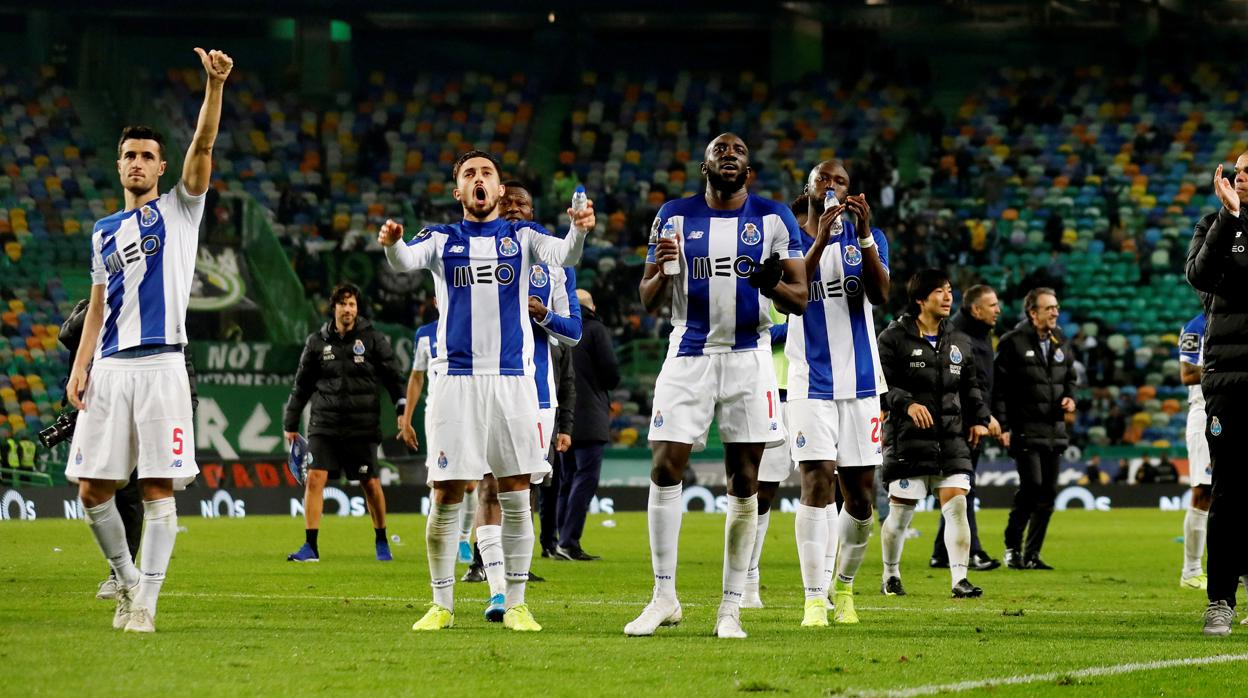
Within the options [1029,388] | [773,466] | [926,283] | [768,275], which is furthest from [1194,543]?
[768,275]

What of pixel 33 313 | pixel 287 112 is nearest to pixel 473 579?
pixel 33 313

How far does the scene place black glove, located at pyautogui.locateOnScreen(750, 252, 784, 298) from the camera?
8188 mm

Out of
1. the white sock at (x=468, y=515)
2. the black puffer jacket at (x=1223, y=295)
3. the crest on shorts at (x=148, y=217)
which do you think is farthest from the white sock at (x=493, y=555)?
the black puffer jacket at (x=1223, y=295)

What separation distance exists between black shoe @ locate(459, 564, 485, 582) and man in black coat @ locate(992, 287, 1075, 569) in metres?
5.21

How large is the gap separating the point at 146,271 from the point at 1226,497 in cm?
578

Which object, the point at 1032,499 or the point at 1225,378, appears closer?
the point at 1225,378

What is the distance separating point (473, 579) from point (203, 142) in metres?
5.33

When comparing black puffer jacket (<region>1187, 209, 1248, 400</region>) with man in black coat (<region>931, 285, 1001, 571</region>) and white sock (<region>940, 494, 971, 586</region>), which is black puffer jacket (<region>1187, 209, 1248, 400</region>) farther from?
man in black coat (<region>931, 285, 1001, 571</region>)

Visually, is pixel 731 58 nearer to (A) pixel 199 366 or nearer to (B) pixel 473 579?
(A) pixel 199 366

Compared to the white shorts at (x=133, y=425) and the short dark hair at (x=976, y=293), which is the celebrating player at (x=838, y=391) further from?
the short dark hair at (x=976, y=293)

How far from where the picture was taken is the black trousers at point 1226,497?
8867 mm

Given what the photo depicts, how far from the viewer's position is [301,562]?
48.5 ft

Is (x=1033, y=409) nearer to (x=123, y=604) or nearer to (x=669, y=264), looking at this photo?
(x=669, y=264)

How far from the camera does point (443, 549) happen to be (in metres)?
8.84
